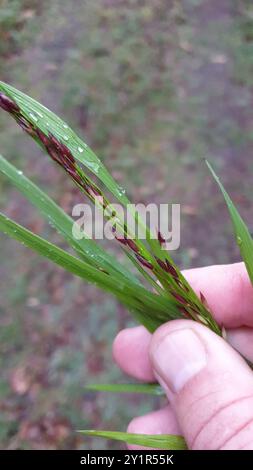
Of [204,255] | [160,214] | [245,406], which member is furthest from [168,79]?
[245,406]

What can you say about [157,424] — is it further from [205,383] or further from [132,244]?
[132,244]

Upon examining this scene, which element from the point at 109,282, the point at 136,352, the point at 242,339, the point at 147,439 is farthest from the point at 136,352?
the point at 109,282

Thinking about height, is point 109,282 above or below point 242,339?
above

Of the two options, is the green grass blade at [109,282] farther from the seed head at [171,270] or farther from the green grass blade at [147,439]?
the green grass blade at [147,439]

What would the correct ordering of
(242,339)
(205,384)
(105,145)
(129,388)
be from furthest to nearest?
1. (105,145)
2. (242,339)
3. (129,388)
4. (205,384)

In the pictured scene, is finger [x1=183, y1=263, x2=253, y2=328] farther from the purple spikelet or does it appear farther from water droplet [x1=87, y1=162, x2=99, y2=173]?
water droplet [x1=87, y1=162, x2=99, y2=173]

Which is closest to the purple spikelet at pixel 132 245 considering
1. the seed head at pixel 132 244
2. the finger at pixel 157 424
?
the seed head at pixel 132 244
